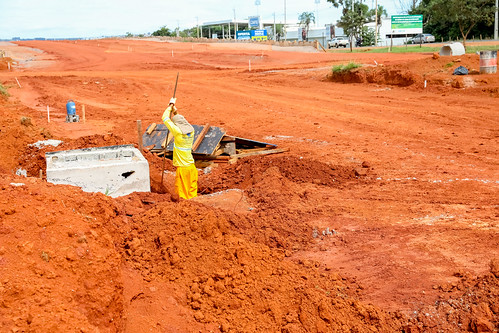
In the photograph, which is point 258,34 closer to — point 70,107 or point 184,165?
point 70,107

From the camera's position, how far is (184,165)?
1012cm

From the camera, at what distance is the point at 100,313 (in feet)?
17.3

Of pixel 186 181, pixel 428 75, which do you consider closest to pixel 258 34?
pixel 428 75

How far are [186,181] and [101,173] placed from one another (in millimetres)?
1759

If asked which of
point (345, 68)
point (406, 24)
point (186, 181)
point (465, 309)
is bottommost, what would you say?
point (465, 309)

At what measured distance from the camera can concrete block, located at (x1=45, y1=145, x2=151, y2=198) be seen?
904 centimetres

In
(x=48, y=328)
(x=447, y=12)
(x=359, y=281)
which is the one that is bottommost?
(x=359, y=281)

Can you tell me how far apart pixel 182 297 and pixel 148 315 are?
0.53 metres

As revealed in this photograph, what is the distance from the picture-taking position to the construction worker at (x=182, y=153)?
32.4 feet

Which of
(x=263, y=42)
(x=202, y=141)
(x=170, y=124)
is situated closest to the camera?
(x=170, y=124)

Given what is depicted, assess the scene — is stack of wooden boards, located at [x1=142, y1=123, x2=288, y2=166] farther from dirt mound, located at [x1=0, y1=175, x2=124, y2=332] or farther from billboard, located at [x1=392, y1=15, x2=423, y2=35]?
billboard, located at [x1=392, y1=15, x2=423, y2=35]

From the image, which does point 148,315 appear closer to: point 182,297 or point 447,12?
point 182,297

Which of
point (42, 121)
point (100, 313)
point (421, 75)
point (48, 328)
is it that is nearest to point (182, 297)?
point (100, 313)

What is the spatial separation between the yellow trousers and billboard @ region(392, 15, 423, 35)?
42.0 metres
